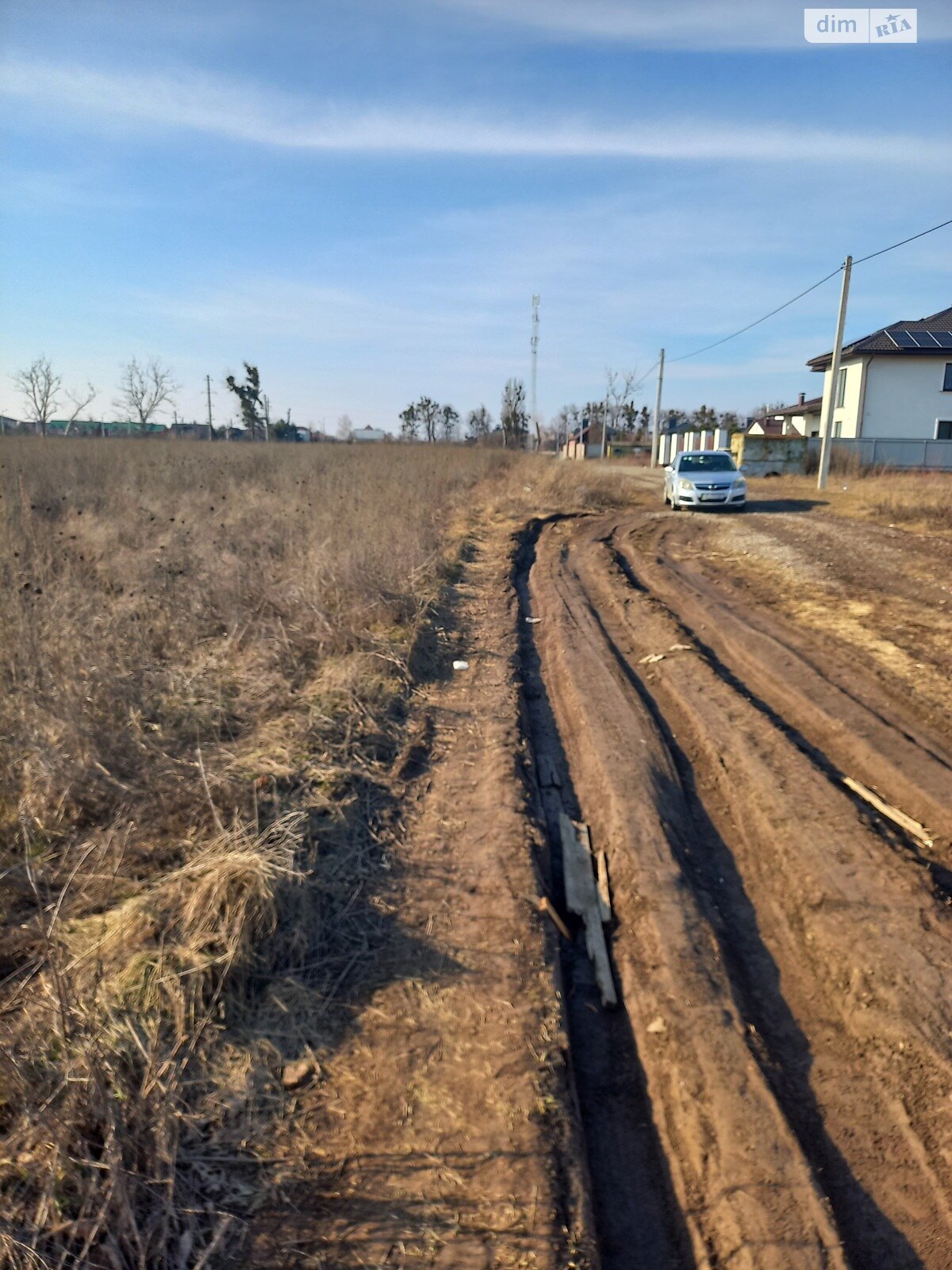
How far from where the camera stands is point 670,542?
16.2m

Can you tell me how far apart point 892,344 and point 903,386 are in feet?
6.83

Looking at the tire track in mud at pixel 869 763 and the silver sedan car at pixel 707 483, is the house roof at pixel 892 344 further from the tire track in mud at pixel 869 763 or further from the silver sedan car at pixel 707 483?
the tire track in mud at pixel 869 763

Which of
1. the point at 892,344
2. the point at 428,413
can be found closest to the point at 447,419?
the point at 428,413

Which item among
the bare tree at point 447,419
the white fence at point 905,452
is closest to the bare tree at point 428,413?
the bare tree at point 447,419

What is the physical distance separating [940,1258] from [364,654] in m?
5.57

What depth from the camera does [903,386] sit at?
39.2m

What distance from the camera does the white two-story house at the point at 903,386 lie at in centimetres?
3872

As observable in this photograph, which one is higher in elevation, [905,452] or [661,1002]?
[905,452]

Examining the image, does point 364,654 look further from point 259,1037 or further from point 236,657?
point 259,1037

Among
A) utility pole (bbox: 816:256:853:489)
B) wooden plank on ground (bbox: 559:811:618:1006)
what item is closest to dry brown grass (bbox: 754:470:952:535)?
utility pole (bbox: 816:256:853:489)

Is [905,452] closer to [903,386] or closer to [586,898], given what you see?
[903,386]

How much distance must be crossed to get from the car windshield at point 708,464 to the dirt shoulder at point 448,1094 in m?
18.8

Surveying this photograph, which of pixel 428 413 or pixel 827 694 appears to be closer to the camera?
pixel 827 694

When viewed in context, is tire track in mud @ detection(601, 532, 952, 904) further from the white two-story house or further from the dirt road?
the white two-story house
